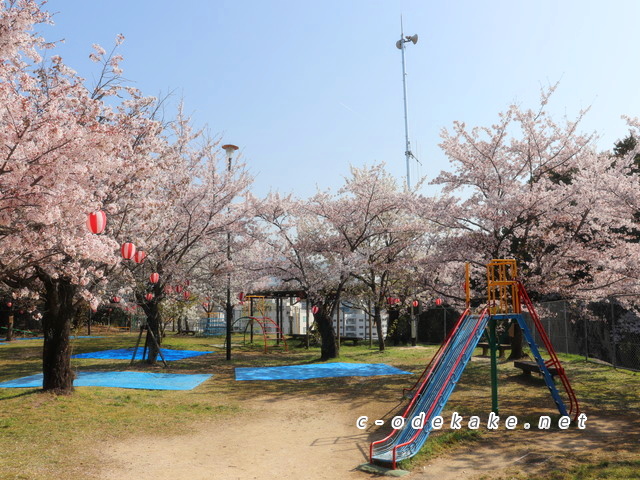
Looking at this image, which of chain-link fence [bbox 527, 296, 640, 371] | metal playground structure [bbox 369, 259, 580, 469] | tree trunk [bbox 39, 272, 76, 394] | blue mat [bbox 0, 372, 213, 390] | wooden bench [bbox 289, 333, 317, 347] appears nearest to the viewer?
metal playground structure [bbox 369, 259, 580, 469]

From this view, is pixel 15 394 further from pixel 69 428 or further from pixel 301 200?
pixel 301 200

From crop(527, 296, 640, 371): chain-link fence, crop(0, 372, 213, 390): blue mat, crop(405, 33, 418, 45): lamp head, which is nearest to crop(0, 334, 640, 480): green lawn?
crop(0, 372, 213, 390): blue mat

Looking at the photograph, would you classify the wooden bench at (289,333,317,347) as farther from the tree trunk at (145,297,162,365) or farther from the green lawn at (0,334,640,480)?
the tree trunk at (145,297,162,365)

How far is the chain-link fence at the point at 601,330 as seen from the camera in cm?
1545

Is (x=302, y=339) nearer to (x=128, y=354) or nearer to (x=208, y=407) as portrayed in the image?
(x=128, y=354)

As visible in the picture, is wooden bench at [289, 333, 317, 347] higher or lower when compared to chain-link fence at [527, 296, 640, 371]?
lower

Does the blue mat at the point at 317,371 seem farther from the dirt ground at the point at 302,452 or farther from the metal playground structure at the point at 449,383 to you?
the metal playground structure at the point at 449,383

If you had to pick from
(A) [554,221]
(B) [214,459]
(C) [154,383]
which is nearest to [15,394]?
(C) [154,383]

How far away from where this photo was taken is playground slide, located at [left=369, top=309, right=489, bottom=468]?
243 inches

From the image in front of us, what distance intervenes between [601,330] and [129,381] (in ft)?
51.9

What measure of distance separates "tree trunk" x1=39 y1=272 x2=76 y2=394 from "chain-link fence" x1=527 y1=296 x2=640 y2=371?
13.3 meters

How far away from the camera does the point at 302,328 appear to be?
39.3 m

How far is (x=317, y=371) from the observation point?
14734 millimetres

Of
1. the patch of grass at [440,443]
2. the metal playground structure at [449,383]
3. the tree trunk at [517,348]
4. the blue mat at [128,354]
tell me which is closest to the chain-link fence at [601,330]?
the tree trunk at [517,348]
